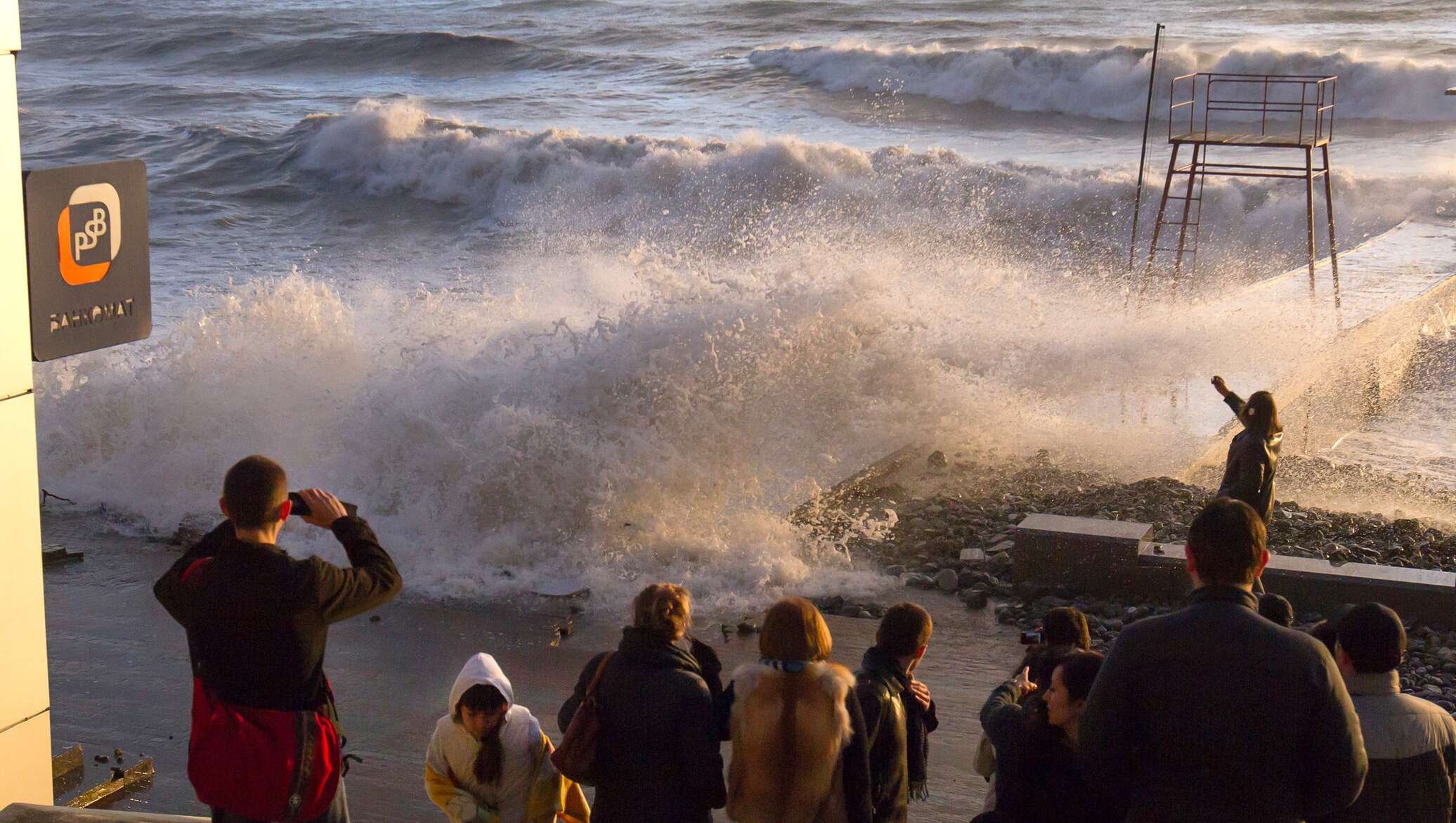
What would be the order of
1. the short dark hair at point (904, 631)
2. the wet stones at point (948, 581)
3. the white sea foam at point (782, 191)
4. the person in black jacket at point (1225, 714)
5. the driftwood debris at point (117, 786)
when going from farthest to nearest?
the white sea foam at point (782, 191) < the wet stones at point (948, 581) < the driftwood debris at point (117, 786) < the short dark hair at point (904, 631) < the person in black jacket at point (1225, 714)

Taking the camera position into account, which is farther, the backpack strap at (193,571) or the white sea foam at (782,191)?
the white sea foam at (782,191)

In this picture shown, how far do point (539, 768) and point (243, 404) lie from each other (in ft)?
30.7

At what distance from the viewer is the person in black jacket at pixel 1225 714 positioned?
3.12 m

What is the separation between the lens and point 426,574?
31.9 ft

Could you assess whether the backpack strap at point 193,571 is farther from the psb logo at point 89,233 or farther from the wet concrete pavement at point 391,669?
the wet concrete pavement at point 391,669

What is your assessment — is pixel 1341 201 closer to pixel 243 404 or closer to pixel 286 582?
pixel 243 404

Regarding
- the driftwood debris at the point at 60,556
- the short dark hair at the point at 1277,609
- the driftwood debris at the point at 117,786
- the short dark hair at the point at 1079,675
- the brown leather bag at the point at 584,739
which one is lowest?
the driftwood debris at the point at 60,556

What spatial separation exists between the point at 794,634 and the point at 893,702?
0.46m

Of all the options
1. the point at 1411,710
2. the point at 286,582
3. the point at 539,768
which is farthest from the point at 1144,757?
the point at 286,582

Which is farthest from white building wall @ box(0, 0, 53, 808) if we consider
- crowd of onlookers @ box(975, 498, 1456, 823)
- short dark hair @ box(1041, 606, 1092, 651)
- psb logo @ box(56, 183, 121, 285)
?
crowd of onlookers @ box(975, 498, 1456, 823)

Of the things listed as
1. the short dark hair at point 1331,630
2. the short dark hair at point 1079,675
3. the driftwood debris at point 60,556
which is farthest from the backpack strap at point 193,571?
the driftwood debris at point 60,556

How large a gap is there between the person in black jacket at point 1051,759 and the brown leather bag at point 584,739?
114cm

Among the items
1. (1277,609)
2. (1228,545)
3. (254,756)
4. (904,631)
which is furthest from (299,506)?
(1277,609)

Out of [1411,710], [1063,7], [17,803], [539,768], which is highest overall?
[1063,7]
